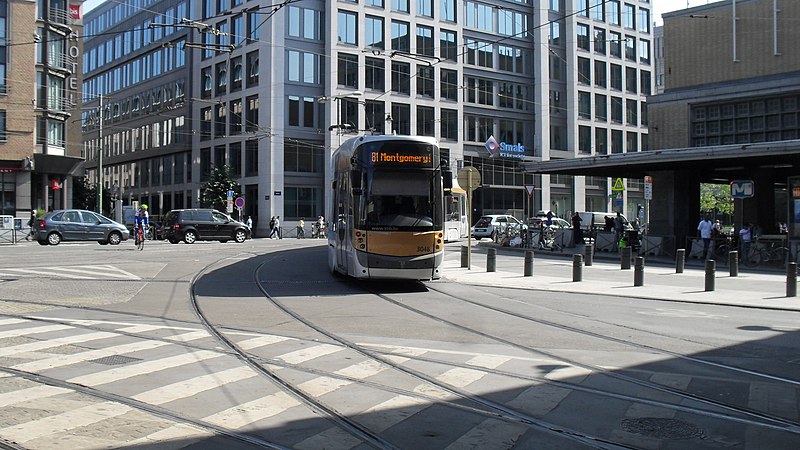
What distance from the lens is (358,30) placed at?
57.6 m

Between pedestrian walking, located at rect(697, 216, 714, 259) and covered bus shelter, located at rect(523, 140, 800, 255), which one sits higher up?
covered bus shelter, located at rect(523, 140, 800, 255)

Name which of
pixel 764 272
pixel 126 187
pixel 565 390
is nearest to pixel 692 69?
pixel 764 272

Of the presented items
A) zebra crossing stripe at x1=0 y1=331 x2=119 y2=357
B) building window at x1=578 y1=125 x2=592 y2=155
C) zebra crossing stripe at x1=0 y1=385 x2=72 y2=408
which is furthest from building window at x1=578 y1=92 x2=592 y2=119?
zebra crossing stripe at x1=0 y1=385 x2=72 y2=408

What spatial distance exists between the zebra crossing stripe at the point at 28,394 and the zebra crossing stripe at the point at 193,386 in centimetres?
84

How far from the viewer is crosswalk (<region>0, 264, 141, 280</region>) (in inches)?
748

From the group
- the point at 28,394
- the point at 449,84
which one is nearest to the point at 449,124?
the point at 449,84

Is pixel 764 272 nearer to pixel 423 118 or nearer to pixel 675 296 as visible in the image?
pixel 675 296

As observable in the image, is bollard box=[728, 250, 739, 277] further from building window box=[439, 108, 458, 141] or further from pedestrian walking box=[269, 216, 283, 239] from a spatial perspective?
building window box=[439, 108, 458, 141]

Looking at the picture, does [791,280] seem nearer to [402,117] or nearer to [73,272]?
[73,272]

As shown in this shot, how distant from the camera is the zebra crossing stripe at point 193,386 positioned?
6.82 meters

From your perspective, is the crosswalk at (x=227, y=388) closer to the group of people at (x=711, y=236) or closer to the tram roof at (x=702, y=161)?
the tram roof at (x=702, y=161)

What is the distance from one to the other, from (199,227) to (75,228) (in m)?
6.58

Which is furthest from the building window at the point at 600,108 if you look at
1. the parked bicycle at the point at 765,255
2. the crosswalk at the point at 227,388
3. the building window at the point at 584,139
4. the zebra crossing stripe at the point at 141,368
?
the zebra crossing stripe at the point at 141,368

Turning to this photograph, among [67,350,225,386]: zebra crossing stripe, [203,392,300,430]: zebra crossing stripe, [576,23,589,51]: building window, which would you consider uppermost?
[576,23,589,51]: building window
